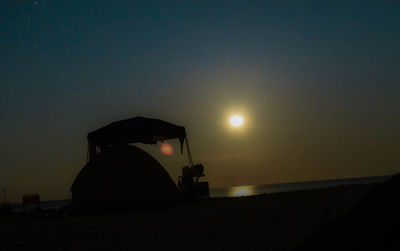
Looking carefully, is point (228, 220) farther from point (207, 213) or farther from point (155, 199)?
point (155, 199)

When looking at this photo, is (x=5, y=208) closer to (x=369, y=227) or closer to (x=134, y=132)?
(x=134, y=132)

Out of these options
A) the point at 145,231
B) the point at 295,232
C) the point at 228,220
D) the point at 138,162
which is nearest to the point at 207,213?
the point at 228,220

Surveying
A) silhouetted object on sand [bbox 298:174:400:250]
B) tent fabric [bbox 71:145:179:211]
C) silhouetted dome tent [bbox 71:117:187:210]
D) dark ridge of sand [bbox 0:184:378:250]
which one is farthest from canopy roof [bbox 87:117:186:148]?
silhouetted object on sand [bbox 298:174:400:250]

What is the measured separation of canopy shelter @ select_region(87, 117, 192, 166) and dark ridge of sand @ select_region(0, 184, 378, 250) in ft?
20.6

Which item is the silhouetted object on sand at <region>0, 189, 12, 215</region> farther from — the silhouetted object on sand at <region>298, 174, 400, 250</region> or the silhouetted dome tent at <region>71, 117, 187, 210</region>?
the silhouetted object on sand at <region>298, 174, 400, 250</region>

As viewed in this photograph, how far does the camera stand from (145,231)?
8.97 meters

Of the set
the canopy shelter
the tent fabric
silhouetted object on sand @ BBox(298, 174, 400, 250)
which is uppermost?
the canopy shelter

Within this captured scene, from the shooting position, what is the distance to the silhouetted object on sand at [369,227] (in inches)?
118

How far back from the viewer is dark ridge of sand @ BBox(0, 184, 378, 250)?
7.08 meters

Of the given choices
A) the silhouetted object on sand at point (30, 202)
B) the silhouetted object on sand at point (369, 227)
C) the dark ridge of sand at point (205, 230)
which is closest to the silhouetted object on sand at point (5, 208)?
the silhouetted object on sand at point (30, 202)

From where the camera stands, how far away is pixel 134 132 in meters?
17.2

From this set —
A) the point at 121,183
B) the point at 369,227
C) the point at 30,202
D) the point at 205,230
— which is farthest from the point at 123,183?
the point at 369,227

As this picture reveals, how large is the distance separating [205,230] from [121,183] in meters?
7.22

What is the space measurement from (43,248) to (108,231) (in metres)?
1.85
